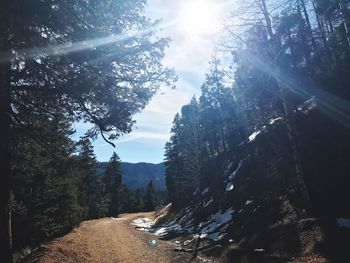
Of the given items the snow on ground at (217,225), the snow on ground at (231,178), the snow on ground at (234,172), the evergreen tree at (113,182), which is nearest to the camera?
the snow on ground at (217,225)

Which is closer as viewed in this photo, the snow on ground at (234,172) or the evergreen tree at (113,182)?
the snow on ground at (234,172)

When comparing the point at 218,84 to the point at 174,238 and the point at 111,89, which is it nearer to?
the point at 174,238

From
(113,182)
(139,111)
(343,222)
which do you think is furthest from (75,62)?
(113,182)

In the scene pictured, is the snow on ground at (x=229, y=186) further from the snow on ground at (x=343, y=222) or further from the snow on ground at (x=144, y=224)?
the snow on ground at (x=343, y=222)

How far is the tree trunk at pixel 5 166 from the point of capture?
8320 mm

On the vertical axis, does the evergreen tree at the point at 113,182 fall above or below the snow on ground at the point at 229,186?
above

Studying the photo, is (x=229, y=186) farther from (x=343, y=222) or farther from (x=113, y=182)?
(x=113, y=182)

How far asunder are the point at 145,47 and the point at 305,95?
929 inches

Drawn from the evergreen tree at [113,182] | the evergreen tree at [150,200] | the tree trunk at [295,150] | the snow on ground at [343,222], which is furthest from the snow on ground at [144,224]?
the evergreen tree at [150,200]

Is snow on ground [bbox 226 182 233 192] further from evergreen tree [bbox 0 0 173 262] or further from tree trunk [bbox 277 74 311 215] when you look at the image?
evergreen tree [bbox 0 0 173 262]

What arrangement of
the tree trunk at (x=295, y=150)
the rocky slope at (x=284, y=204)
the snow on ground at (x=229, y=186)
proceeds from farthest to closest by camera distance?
1. the snow on ground at (x=229, y=186)
2. the tree trunk at (x=295, y=150)
3. the rocky slope at (x=284, y=204)

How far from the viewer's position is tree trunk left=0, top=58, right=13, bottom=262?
27.3 ft

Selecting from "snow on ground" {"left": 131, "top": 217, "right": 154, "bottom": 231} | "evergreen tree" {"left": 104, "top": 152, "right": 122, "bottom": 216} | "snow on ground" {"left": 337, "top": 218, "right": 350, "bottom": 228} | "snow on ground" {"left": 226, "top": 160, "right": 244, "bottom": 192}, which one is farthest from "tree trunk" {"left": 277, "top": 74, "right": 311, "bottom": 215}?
Result: "evergreen tree" {"left": 104, "top": 152, "right": 122, "bottom": 216}

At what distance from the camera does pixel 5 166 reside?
28.5 feet
